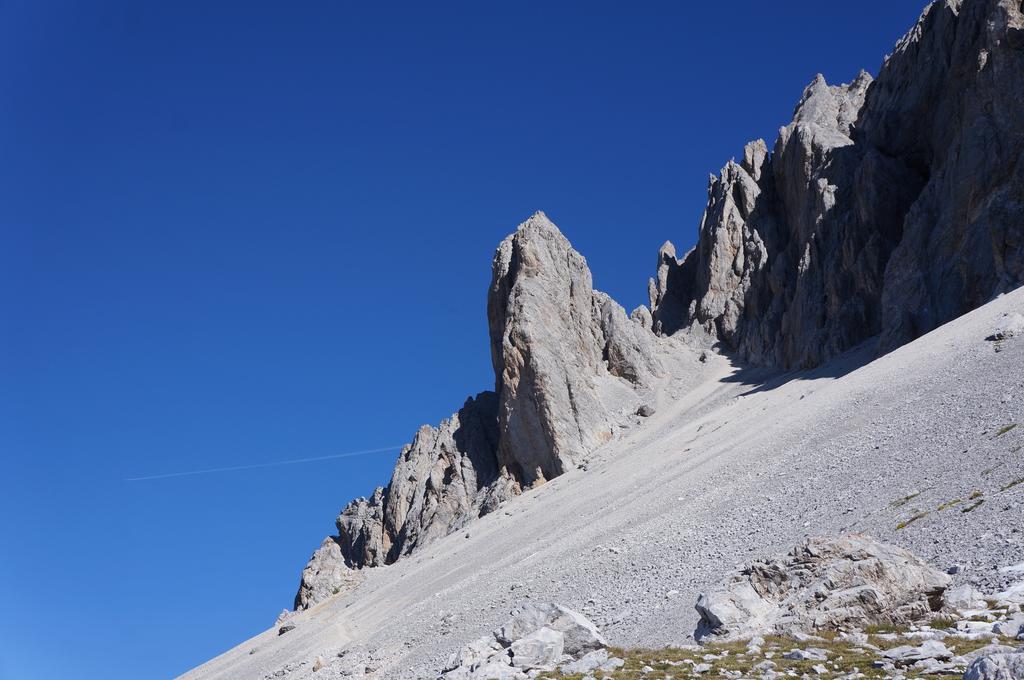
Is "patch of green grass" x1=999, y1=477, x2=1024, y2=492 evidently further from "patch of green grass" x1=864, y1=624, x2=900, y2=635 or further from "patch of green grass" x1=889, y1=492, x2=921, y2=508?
"patch of green grass" x1=864, y1=624, x2=900, y2=635

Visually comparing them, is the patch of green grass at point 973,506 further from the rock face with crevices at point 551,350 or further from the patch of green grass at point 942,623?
the rock face with crevices at point 551,350

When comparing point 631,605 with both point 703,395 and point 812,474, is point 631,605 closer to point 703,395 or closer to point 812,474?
point 812,474

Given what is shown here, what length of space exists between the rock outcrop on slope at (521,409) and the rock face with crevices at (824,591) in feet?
209

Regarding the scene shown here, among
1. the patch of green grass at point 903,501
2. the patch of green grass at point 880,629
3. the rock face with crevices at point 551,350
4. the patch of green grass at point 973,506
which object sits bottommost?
the patch of green grass at point 880,629

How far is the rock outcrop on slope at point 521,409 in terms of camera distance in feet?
295

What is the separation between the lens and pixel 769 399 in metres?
72.5

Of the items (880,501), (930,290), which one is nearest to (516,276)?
(930,290)

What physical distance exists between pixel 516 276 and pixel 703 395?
25.2m

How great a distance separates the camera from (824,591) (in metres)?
20.7

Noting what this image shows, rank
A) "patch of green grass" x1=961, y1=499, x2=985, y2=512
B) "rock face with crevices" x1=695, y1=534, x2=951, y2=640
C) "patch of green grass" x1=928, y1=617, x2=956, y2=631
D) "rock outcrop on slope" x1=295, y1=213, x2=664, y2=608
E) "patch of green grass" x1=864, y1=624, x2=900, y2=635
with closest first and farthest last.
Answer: "patch of green grass" x1=928, y1=617, x2=956, y2=631, "patch of green grass" x1=864, y1=624, x2=900, y2=635, "rock face with crevices" x1=695, y1=534, x2=951, y2=640, "patch of green grass" x1=961, y1=499, x2=985, y2=512, "rock outcrop on slope" x1=295, y1=213, x2=664, y2=608

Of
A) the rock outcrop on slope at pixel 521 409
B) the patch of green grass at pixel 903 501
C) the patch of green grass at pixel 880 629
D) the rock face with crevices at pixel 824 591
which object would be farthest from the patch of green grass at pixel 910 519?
the rock outcrop on slope at pixel 521 409

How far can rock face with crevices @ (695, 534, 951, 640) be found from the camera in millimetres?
19609

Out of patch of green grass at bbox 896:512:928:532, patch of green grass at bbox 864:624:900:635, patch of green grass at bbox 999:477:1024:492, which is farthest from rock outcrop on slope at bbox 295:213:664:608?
patch of green grass at bbox 864:624:900:635

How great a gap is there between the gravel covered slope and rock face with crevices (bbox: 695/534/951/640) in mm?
1668
